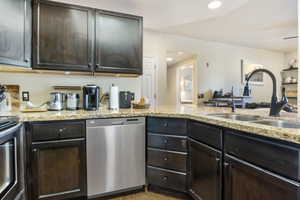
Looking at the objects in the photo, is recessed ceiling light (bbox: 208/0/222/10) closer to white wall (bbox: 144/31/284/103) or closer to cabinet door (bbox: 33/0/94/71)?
cabinet door (bbox: 33/0/94/71)

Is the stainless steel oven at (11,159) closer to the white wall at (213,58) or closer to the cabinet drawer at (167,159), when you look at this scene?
the cabinet drawer at (167,159)

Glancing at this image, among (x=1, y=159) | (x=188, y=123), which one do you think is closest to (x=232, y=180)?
(x=188, y=123)

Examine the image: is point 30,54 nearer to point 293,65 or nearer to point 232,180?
point 232,180

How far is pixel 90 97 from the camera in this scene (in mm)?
2248

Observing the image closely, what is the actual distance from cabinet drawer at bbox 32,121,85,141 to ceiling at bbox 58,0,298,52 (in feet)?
5.15

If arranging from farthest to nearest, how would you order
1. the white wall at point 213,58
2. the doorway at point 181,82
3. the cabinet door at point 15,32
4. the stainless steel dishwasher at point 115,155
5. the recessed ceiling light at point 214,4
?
the doorway at point 181,82
the white wall at point 213,58
the recessed ceiling light at point 214,4
the stainless steel dishwasher at point 115,155
the cabinet door at point 15,32

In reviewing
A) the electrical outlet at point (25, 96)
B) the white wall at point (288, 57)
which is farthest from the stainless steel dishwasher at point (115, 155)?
the white wall at point (288, 57)

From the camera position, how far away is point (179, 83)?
7.70 meters

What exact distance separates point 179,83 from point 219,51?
99.4 inches

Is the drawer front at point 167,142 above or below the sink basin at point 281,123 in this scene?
below

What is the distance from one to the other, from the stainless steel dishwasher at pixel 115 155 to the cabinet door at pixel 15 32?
902mm

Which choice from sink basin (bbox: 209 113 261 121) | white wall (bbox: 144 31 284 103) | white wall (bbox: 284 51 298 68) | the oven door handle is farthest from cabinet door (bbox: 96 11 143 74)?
white wall (bbox: 284 51 298 68)

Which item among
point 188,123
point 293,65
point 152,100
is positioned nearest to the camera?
point 188,123

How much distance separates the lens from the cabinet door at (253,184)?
0.94 m
